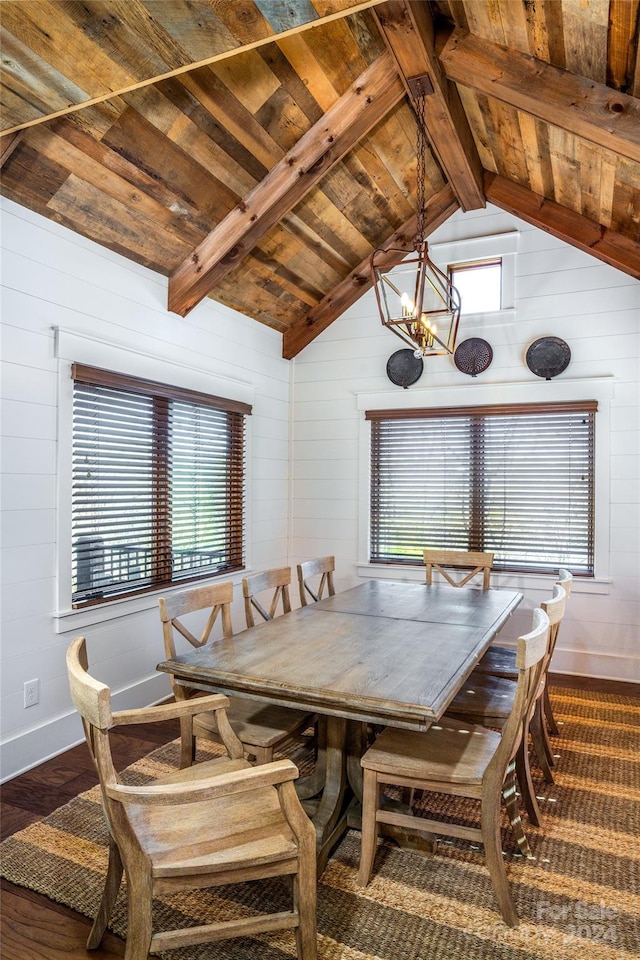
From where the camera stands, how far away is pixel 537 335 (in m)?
4.52

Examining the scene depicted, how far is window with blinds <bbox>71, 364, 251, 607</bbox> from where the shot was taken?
3.27m

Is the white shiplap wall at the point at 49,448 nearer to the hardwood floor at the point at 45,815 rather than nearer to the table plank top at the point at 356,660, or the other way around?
the hardwood floor at the point at 45,815

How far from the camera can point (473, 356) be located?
4672 millimetres

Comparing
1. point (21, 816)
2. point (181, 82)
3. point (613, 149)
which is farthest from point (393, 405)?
point (21, 816)

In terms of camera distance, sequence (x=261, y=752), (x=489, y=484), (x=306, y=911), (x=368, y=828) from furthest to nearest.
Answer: (x=489, y=484), (x=261, y=752), (x=368, y=828), (x=306, y=911)

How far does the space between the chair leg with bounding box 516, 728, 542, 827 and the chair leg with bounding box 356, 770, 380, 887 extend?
664 millimetres

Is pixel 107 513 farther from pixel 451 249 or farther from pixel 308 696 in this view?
pixel 451 249

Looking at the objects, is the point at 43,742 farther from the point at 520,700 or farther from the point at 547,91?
the point at 547,91

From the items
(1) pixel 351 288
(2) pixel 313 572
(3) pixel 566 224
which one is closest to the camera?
(2) pixel 313 572

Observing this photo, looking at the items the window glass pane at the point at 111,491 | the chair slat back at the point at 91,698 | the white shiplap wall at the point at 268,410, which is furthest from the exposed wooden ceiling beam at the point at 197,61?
the chair slat back at the point at 91,698

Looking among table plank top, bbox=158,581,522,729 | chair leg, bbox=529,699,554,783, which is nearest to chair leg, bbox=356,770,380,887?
table plank top, bbox=158,581,522,729

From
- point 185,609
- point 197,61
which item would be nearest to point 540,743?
point 185,609

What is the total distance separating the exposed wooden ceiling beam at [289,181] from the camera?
10.6 ft

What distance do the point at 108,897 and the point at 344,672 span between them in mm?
982
